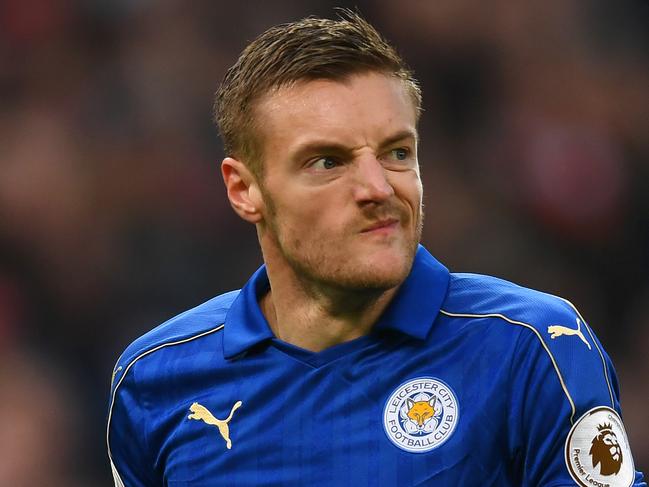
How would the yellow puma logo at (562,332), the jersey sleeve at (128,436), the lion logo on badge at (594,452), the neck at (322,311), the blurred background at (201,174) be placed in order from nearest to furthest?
the lion logo on badge at (594,452) → the yellow puma logo at (562,332) → the neck at (322,311) → the jersey sleeve at (128,436) → the blurred background at (201,174)

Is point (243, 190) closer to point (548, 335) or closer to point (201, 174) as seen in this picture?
point (548, 335)

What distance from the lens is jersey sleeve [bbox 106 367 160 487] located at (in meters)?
3.22

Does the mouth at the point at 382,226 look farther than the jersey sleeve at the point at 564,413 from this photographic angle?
Yes

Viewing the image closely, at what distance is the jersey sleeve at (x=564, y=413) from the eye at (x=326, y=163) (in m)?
0.59

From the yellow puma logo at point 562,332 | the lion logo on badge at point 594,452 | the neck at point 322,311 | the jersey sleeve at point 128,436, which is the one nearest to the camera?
the lion logo on badge at point 594,452

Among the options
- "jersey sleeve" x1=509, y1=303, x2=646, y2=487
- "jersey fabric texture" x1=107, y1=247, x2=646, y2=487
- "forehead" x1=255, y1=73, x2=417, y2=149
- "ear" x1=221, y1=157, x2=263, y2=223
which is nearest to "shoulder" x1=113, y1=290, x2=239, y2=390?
"jersey fabric texture" x1=107, y1=247, x2=646, y2=487

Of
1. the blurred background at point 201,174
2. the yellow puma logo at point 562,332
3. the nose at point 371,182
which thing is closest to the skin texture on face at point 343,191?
the nose at point 371,182

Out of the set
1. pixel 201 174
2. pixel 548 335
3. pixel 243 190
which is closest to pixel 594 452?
pixel 548 335

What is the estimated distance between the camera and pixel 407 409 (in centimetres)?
282

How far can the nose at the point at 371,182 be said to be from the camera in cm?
275

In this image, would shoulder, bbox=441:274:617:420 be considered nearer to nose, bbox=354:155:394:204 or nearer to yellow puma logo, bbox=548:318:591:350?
yellow puma logo, bbox=548:318:591:350

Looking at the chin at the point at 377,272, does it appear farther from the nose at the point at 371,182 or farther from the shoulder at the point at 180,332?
the shoulder at the point at 180,332

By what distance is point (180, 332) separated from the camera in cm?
328

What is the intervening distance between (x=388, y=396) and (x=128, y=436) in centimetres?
81
